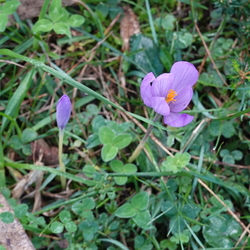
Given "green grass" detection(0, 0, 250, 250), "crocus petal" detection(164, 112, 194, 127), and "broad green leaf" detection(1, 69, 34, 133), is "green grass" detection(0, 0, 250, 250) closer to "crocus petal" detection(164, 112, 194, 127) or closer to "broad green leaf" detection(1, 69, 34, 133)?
"broad green leaf" detection(1, 69, 34, 133)

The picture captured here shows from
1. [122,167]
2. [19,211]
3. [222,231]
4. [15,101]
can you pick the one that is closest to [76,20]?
[15,101]

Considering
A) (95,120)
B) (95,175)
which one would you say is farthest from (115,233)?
(95,120)

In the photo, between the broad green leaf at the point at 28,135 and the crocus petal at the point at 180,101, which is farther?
the broad green leaf at the point at 28,135

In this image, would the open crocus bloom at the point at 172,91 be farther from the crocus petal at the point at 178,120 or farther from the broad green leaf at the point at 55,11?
the broad green leaf at the point at 55,11

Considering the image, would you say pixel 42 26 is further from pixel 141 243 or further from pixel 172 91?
pixel 141 243

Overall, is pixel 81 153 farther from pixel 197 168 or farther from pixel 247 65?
pixel 247 65

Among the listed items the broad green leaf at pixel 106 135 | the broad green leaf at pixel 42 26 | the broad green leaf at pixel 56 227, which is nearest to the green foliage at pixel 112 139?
the broad green leaf at pixel 106 135
